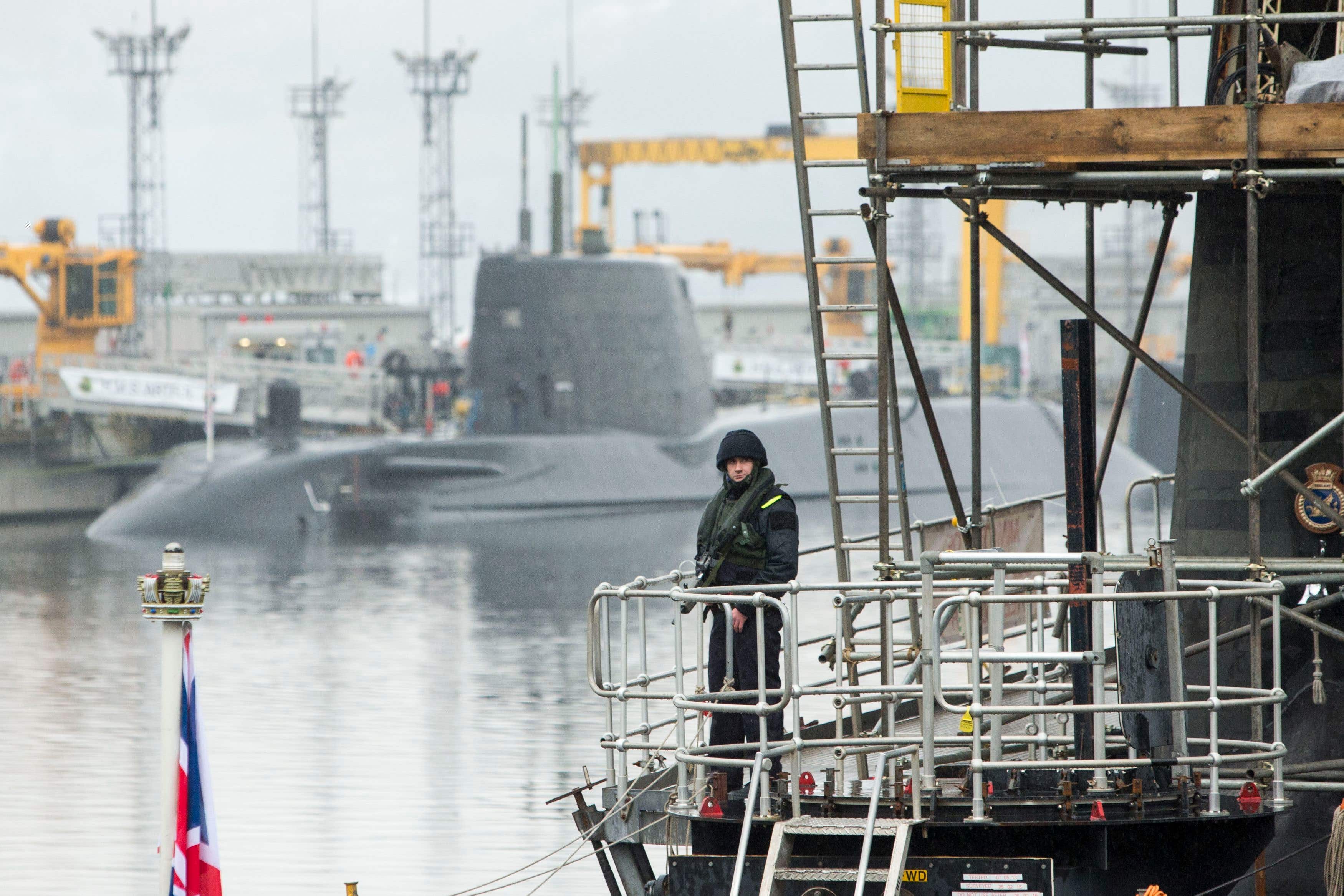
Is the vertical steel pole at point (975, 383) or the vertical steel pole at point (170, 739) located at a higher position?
the vertical steel pole at point (975, 383)

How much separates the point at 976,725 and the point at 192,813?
3018 millimetres

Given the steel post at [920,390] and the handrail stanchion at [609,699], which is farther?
the steel post at [920,390]

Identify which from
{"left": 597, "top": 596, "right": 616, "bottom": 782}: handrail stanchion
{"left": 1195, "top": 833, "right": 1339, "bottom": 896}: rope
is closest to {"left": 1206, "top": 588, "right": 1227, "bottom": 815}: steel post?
{"left": 1195, "top": 833, "right": 1339, "bottom": 896}: rope

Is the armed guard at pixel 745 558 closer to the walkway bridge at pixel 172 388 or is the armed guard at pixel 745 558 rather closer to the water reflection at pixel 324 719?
the water reflection at pixel 324 719

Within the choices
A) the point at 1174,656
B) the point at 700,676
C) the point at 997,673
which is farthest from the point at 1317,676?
the point at 700,676

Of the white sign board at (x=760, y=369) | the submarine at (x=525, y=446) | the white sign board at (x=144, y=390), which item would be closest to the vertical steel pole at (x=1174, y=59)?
the submarine at (x=525, y=446)

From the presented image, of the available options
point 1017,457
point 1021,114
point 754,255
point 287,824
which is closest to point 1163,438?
point 1017,457

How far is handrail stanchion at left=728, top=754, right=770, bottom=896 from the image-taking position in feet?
21.6

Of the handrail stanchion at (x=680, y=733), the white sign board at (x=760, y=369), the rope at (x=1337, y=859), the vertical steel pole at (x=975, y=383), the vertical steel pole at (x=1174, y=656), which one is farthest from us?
the white sign board at (x=760, y=369)

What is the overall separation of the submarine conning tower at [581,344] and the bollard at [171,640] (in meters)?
34.8

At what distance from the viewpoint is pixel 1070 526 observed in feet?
25.6

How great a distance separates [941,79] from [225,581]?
79.8 feet

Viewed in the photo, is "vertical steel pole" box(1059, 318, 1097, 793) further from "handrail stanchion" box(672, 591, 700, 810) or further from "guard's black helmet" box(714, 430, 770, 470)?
"handrail stanchion" box(672, 591, 700, 810)

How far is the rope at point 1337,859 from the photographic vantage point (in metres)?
6.94
